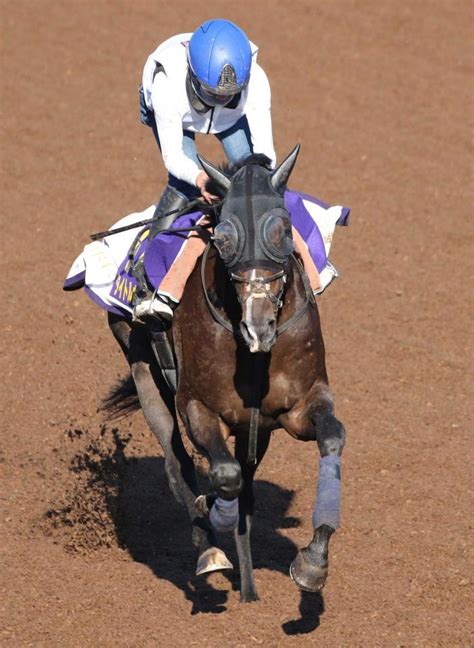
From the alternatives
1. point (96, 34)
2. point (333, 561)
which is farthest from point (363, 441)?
point (96, 34)

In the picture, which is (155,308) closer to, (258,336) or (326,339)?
(258,336)

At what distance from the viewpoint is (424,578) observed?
695 centimetres

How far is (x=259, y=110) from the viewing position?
6668mm

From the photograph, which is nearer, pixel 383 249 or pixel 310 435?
pixel 310 435

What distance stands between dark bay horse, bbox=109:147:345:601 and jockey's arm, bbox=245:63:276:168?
30.1 inches

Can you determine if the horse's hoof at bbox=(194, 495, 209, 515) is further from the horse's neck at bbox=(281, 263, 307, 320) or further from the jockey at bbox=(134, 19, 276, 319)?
the horse's neck at bbox=(281, 263, 307, 320)

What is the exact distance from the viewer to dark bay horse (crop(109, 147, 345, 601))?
18.3 feet

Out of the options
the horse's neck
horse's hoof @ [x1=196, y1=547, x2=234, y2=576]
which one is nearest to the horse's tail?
horse's hoof @ [x1=196, y1=547, x2=234, y2=576]

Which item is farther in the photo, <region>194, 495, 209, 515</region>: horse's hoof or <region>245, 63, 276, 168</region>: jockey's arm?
<region>245, 63, 276, 168</region>: jockey's arm

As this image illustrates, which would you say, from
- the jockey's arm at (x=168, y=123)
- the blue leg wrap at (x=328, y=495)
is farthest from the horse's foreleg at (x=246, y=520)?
the jockey's arm at (x=168, y=123)

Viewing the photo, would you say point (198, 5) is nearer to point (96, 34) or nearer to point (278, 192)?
point (96, 34)

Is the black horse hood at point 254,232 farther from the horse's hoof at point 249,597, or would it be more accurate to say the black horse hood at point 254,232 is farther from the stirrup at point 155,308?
the horse's hoof at point 249,597

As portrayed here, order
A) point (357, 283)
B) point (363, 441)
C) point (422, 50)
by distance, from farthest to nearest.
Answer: point (422, 50) < point (357, 283) < point (363, 441)

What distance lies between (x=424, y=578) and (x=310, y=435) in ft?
4.43
